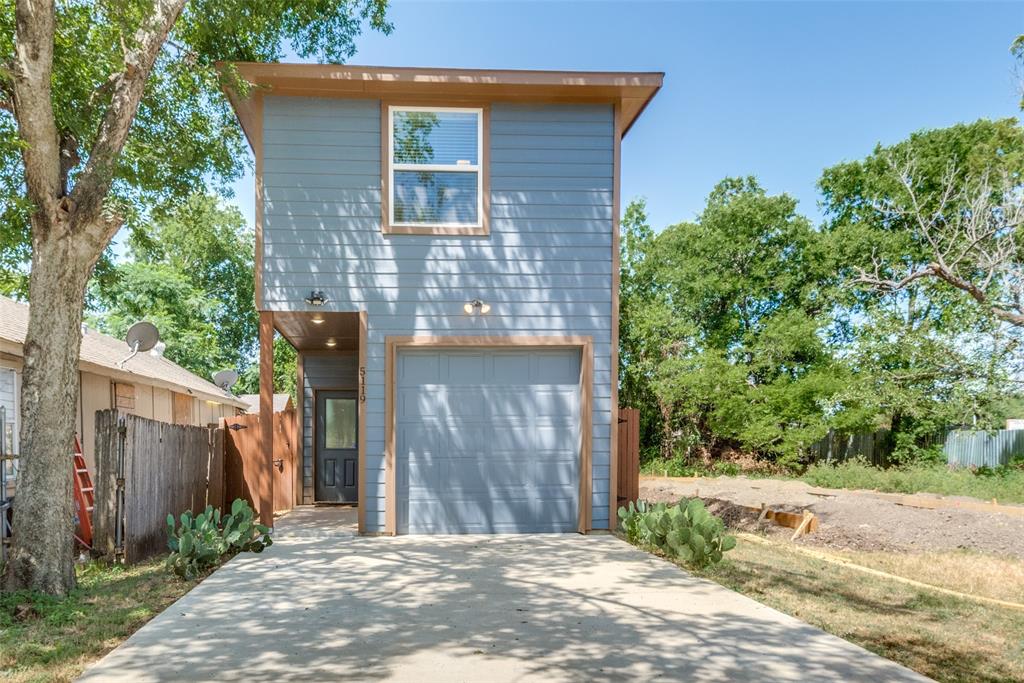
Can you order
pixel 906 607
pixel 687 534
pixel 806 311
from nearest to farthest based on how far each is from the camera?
pixel 906 607, pixel 687 534, pixel 806 311

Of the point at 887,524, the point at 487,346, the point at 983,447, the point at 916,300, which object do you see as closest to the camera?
the point at 487,346

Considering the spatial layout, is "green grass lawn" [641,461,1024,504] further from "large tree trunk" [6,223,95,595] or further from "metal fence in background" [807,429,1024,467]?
"large tree trunk" [6,223,95,595]

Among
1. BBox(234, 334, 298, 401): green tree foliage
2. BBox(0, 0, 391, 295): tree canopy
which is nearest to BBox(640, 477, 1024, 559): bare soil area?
BBox(0, 0, 391, 295): tree canopy

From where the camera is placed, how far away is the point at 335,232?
794 centimetres

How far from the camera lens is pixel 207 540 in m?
6.08

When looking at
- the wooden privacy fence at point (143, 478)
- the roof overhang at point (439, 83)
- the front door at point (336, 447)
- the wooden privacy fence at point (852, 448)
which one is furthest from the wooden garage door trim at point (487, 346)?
the wooden privacy fence at point (852, 448)

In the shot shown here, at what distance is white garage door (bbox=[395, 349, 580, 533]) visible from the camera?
8000 millimetres

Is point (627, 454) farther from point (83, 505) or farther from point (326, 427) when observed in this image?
point (83, 505)

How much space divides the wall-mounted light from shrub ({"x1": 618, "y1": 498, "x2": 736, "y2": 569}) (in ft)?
9.56

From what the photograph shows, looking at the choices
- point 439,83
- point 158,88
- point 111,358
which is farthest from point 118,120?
point 111,358

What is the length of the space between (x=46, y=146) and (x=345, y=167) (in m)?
3.13

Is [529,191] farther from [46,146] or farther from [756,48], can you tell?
[756,48]

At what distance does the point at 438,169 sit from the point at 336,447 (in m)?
5.82

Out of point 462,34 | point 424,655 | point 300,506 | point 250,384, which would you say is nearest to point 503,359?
point 424,655
